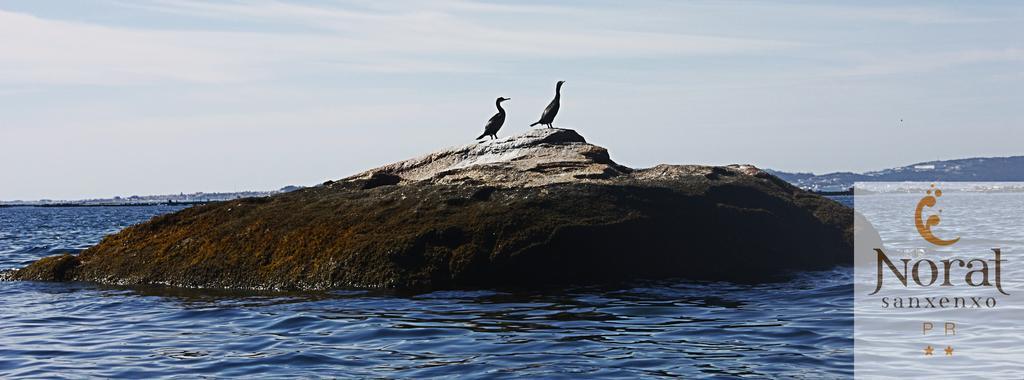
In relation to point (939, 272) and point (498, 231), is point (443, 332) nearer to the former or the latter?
point (498, 231)

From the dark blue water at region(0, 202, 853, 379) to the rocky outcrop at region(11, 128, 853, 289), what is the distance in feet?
2.17

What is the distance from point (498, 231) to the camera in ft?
48.3

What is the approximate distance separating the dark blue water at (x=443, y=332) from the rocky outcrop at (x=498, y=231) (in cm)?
66

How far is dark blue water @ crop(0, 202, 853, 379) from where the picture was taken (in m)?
9.34

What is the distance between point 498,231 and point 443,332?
3774mm

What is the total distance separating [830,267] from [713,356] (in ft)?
25.6

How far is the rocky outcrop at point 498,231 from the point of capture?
48.0 ft

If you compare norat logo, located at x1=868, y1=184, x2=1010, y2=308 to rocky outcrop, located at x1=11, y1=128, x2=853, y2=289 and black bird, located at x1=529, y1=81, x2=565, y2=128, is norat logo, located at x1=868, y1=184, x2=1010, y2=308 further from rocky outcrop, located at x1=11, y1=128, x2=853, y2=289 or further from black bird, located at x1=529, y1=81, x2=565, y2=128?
black bird, located at x1=529, y1=81, x2=565, y2=128

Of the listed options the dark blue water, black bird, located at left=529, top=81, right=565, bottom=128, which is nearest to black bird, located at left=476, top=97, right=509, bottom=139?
black bird, located at left=529, top=81, right=565, bottom=128

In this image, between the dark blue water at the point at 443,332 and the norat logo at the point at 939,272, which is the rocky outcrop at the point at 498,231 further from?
the norat logo at the point at 939,272

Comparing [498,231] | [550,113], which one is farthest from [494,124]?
[498,231]

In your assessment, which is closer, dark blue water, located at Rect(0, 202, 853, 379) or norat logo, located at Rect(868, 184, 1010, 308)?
dark blue water, located at Rect(0, 202, 853, 379)

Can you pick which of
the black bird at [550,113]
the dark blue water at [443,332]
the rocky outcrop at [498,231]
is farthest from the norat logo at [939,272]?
the black bird at [550,113]

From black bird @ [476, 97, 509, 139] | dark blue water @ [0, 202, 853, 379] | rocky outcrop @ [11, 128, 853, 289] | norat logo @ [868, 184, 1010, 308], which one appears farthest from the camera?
black bird @ [476, 97, 509, 139]
